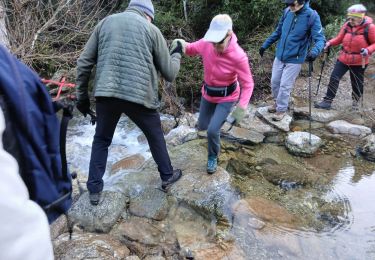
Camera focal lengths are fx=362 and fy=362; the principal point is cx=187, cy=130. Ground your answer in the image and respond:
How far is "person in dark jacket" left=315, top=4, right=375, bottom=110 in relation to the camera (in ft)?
18.7

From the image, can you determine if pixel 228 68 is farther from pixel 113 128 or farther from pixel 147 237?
pixel 147 237

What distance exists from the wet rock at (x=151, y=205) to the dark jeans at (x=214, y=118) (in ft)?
2.51

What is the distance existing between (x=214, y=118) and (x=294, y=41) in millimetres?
2200

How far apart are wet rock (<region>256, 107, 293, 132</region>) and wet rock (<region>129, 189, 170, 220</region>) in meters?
2.65

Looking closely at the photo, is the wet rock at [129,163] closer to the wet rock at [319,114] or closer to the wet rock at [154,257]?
the wet rock at [154,257]

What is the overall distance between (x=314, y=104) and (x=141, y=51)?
4.70 m

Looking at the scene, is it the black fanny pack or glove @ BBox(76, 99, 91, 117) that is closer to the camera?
glove @ BBox(76, 99, 91, 117)

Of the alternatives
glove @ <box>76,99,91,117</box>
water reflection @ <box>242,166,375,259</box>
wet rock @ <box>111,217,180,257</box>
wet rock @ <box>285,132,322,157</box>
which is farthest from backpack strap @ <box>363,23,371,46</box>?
glove @ <box>76,99,91,117</box>

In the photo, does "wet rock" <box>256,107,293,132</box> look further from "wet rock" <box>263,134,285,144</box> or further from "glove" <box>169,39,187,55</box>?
"glove" <box>169,39,187,55</box>

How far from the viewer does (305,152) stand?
17.2 feet

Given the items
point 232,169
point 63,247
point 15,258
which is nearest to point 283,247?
point 232,169

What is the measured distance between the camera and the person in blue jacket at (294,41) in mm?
5074

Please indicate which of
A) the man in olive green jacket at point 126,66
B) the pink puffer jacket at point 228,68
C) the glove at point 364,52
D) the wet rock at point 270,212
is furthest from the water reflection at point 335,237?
the glove at point 364,52

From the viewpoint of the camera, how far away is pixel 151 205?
3.91 m
